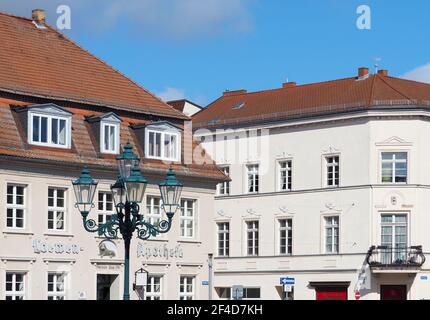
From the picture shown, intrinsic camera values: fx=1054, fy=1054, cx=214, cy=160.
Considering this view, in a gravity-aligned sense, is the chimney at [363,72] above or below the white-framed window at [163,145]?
above

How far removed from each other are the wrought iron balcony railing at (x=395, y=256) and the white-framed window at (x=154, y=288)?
14245mm

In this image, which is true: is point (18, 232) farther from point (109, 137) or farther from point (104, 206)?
point (109, 137)

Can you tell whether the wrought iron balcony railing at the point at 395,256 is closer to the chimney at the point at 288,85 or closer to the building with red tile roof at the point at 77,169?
the building with red tile roof at the point at 77,169

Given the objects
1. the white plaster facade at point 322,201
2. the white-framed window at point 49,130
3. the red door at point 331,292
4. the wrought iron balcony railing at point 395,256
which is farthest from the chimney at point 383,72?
the white-framed window at point 49,130

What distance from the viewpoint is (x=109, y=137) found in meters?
40.0

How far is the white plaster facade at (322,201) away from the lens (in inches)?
2041

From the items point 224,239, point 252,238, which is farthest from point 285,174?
point 224,239

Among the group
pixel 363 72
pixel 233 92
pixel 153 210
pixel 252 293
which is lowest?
pixel 252 293

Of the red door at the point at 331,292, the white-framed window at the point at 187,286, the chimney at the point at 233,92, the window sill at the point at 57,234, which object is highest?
the chimney at the point at 233,92

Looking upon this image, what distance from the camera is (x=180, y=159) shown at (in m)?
42.6

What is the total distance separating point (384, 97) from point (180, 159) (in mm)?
14580

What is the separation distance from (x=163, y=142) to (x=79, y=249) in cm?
619

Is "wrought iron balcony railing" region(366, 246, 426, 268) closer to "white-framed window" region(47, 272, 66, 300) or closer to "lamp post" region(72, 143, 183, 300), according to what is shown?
"white-framed window" region(47, 272, 66, 300)

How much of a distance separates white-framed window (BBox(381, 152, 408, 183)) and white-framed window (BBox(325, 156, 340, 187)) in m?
2.62
